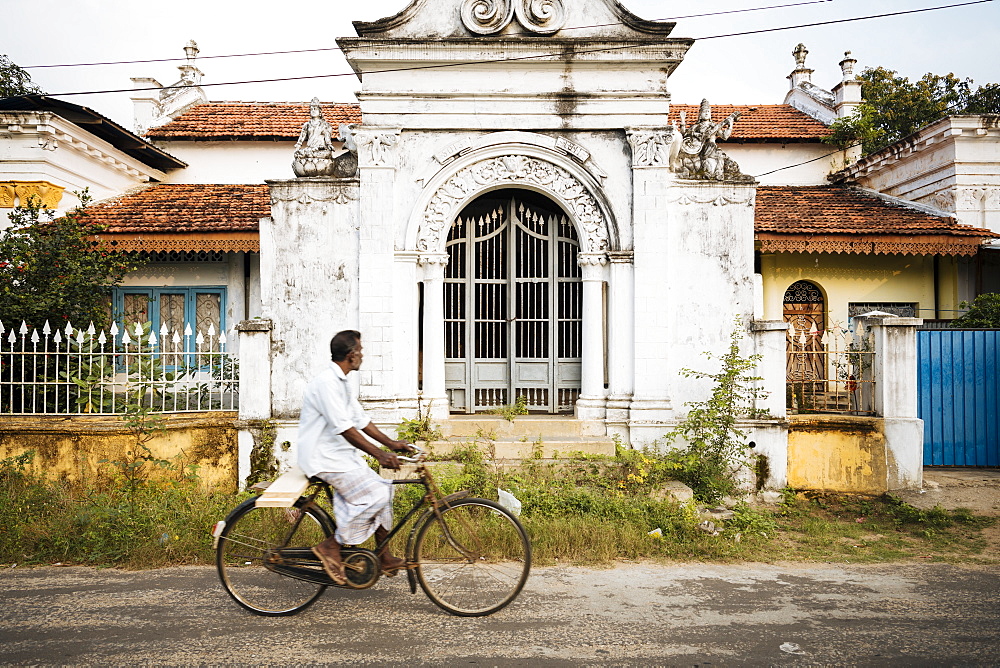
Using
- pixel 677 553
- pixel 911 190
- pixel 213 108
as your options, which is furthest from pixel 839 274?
pixel 213 108

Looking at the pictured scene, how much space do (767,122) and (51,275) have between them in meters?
14.6

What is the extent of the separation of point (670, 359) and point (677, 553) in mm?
2694

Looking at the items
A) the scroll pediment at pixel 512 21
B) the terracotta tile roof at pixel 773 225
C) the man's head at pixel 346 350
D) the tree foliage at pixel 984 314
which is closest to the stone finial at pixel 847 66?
the terracotta tile roof at pixel 773 225

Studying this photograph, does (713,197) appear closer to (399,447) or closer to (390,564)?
(399,447)

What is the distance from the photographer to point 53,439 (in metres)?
7.51

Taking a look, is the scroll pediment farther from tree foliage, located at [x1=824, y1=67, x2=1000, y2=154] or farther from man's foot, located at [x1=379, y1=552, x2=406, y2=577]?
tree foliage, located at [x1=824, y1=67, x2=1000, y2=154]

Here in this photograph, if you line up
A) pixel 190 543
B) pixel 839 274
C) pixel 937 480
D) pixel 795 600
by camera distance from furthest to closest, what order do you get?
pixel 839 274
pixel 937 480
pixel 190 543
pixel 795 600

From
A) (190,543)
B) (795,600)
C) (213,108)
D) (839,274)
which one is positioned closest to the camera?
(795,600)

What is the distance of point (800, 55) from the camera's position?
1742 cm

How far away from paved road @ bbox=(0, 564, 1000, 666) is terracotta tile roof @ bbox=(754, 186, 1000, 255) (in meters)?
6.87

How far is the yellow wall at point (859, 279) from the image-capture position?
1267 cm

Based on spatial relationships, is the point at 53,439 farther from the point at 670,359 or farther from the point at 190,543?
the point at 670,359

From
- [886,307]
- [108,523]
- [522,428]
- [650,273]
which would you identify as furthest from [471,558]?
[886,307]

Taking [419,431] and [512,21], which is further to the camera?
[512,21]
